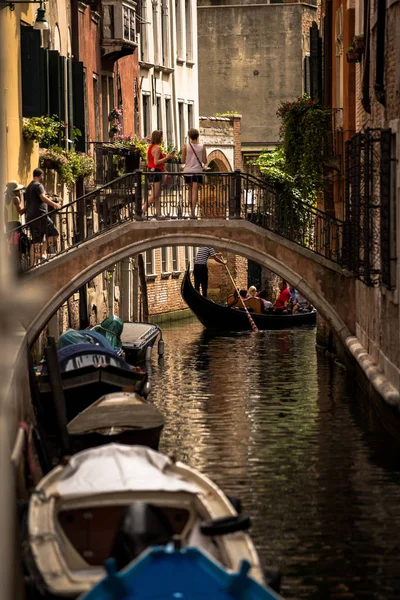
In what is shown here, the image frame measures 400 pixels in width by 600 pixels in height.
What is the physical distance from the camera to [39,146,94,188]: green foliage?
18.1m

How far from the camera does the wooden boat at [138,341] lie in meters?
18.4

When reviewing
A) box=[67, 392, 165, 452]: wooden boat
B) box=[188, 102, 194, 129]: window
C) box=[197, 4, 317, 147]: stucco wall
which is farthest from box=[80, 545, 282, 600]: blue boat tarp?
box=[197, 4, 317, 147]: stucco wall

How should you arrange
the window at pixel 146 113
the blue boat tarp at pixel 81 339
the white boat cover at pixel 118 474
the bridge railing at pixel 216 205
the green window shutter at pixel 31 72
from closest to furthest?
the white boat cover at pixel 118 474 < the blue boat tarp at pixel 81 339 < the green window shutter at pixel 31 72 < the bridge railing at pixel 216 205 < the window at pixel 146 113

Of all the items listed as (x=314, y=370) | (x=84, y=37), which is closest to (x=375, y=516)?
(x=314, y=370)

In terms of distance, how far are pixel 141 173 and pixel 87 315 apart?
5.00 m

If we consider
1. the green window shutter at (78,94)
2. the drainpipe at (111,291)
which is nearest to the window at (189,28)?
the drainpipe at (111,291)

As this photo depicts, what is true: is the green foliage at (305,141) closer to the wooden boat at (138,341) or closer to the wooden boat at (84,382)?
the wooden boat at (138,341)

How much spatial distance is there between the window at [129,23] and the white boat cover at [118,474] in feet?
55.9

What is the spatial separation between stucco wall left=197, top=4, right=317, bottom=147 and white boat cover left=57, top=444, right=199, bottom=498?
97.1ft

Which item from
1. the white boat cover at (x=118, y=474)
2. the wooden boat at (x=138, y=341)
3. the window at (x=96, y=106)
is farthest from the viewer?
the window at (x=96, y=106)

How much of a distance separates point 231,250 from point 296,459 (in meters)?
5.67

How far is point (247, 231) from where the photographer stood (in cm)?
1647

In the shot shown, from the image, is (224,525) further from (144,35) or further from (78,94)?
(144,35)

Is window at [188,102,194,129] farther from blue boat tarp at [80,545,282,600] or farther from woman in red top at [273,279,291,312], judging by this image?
blue boat tarp at [80,545,282,600]
